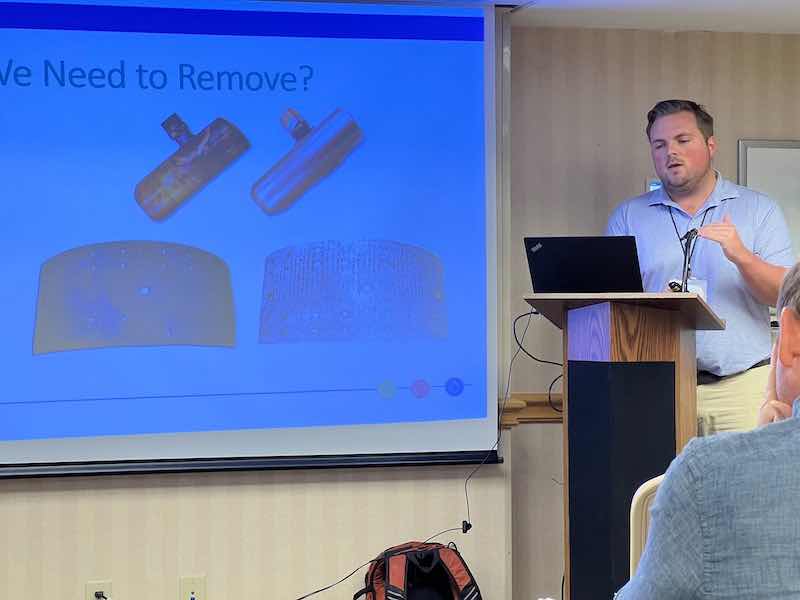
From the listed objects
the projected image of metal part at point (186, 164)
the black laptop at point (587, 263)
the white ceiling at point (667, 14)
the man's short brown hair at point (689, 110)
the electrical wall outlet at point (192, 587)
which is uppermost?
the white ceiling at point (667, 14)

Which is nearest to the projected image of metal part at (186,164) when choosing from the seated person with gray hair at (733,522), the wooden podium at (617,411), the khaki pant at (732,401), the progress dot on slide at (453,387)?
the progress dot on slide at (453,387)

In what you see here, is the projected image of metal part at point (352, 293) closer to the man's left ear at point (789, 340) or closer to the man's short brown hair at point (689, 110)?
the man's short brown hair at point (689, 110)

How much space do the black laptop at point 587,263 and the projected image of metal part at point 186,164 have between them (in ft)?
4.49

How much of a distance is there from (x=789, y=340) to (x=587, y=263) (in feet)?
5.10

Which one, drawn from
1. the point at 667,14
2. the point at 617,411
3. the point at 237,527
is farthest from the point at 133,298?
the point at 667,14

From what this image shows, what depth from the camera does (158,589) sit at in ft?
11.5

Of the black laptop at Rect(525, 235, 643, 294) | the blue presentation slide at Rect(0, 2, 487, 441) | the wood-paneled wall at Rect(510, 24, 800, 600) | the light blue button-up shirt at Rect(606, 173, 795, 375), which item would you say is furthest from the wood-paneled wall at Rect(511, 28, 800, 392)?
the black laptop at Rect(525, 235, 643, 294)

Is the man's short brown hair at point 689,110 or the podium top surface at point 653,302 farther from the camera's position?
the man's short brown hair at point 689,110

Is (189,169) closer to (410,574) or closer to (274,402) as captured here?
(274,402)

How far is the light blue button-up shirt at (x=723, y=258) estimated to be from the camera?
134 inches

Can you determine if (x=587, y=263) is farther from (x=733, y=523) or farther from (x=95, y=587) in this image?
(x=95, y=587)

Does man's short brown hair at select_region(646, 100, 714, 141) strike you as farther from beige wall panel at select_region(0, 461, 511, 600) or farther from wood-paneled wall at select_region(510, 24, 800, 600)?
beige wall panel at select_region(0, 461, 511, 600)

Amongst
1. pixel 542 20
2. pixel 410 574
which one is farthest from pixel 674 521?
pixel 542 20

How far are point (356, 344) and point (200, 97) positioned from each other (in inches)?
41.7
